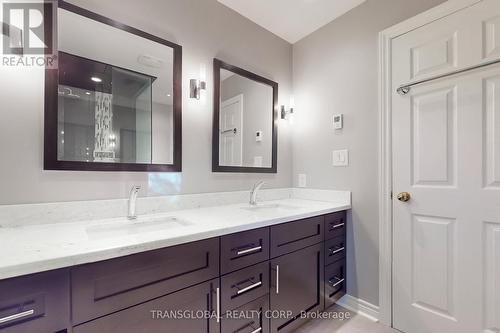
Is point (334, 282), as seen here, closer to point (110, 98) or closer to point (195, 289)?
point (195, 289)

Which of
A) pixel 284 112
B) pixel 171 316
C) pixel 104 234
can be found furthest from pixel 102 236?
pixel 284 112

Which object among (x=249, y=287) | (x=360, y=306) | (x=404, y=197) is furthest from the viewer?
(x=360, y=306)

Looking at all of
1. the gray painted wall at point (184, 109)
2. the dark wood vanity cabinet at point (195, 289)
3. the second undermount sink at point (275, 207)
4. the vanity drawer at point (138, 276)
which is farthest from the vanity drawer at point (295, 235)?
the gray painted wall at point (184, 109)

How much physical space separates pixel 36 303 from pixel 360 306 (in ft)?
6.35

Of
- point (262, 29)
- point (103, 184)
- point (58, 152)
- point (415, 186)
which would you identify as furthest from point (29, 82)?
point (415, 186)

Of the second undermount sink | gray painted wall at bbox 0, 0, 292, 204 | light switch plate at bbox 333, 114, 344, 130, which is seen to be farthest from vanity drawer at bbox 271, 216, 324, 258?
light switch plate at bbox 333, 114, 344, 130

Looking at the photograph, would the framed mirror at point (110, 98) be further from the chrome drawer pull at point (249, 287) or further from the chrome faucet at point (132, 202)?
the chrome drawer pull at point (249, 287)

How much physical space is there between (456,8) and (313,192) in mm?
1510

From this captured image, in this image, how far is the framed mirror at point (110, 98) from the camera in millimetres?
1182

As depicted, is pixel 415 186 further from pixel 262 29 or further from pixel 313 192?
pixel 262 29

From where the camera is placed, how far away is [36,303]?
698mm

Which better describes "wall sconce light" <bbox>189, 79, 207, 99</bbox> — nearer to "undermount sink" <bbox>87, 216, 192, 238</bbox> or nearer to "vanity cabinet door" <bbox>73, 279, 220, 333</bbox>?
"undermount sink" <bbox>87, 216, 192, 238</bbox>

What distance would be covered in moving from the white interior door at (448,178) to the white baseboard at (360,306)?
13 centimetres

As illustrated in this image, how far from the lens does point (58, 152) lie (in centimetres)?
116
